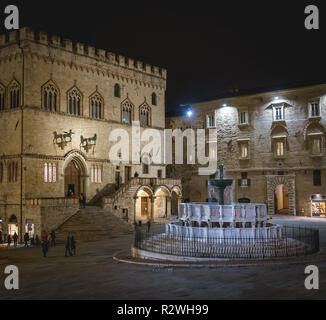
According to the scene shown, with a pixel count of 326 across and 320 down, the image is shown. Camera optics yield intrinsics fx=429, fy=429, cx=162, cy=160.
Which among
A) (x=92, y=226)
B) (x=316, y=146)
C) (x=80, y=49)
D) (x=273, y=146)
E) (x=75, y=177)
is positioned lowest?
(x=92, y=226)

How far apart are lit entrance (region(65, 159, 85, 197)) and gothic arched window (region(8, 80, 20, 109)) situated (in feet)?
24.6

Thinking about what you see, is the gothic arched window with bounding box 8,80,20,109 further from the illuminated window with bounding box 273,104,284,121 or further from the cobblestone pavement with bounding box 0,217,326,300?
the illuminated window with bounding box 273,104,284,121

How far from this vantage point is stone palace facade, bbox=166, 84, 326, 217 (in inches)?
1795

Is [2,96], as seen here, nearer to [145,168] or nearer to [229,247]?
[145,168]

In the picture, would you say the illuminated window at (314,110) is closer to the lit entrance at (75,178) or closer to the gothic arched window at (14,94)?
the lit entrance at (75,178)

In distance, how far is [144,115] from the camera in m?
47.8

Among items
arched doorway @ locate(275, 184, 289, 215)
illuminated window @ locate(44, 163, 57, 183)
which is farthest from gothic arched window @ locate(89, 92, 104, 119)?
arched doorway @ locate(275, 184, 289, 215)

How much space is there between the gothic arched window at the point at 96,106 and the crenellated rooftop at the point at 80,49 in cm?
384

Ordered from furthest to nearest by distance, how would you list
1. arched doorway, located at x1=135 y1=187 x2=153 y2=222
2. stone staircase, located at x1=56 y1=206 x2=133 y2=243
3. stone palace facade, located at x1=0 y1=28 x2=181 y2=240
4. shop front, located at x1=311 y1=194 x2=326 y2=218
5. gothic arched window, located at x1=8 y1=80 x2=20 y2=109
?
shop front, located at x1=311 y1=194 x2=326 y2=218 → arched doorway, located at x1=135 y1=187 x2=153 y2=222 → gothic arched window, located at x1=8 y1=80 x2=20 y2=109 → stone palace facade, located at x1=0 y1=28 x2=181 y2=240 → stone staircase, located at x1=56 y1=206 x2=133 y2=243

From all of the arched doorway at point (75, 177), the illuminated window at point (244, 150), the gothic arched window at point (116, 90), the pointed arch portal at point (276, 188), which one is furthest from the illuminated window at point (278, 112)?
the arched doorway at point (75, 177)

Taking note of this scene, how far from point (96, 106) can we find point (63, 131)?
5.23 metres

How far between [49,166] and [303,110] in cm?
2741

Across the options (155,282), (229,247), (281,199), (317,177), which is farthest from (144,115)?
(155,282)
